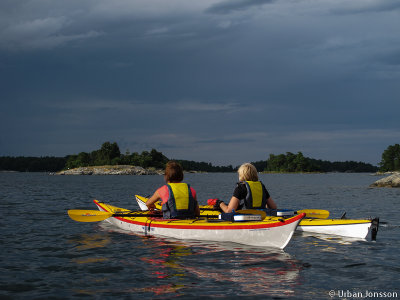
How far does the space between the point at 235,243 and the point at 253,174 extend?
1.83 meters

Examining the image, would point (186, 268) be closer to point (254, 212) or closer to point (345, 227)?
point (254, 212)

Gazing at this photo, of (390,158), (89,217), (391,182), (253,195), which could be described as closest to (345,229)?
(253,195)

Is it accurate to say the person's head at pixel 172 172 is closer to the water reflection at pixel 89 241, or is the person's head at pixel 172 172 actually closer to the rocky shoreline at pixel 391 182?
the water reflection at pixel 89 241

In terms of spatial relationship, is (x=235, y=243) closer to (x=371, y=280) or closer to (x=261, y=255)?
(x=261, y=255)

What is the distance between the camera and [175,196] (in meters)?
10.5

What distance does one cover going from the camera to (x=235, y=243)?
10000mm

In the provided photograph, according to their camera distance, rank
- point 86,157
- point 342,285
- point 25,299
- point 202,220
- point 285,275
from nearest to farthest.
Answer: point 25,299 → point 342,285 → point 285,275 → point 202,220 → point 86,157

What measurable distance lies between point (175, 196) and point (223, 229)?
62.2 inches

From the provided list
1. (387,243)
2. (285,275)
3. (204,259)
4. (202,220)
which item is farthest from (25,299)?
(387,243)

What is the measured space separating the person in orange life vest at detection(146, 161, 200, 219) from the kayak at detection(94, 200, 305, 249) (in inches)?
9.3

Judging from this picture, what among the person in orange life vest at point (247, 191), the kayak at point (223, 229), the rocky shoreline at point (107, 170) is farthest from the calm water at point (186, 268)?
the rocky shoreline at point (107, 170)

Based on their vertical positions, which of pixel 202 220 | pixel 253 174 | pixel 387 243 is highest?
pixel 253 174

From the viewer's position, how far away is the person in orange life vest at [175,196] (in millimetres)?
10398

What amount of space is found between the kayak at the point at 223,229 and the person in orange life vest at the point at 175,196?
236mm
